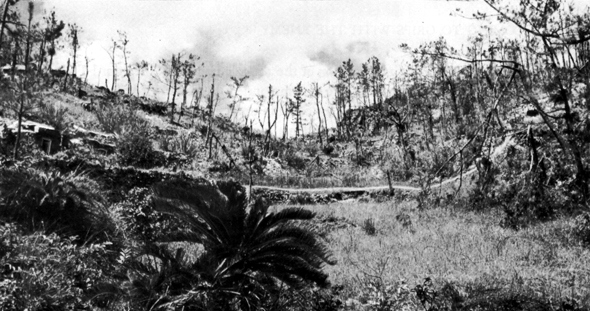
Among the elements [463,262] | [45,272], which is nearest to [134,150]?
[45,272]

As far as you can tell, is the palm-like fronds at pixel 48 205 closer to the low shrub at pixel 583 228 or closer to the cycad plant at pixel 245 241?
the cycad plant at pixel 245 241

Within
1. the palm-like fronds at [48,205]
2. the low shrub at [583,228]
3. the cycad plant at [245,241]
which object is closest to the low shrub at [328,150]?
the low shrub at [583,228]

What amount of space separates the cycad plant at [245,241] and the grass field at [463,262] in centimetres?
145

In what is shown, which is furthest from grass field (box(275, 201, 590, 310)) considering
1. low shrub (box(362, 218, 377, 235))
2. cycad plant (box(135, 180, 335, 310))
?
cycad plant (box(135, 180, 335, 310))

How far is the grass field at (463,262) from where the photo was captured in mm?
7031

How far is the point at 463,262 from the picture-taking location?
882cm

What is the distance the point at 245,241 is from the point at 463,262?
4.76 m

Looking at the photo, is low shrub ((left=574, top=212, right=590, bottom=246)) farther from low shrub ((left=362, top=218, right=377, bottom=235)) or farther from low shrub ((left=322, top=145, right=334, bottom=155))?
low shrub ((left=322, top=145, right=334, bottom=155))

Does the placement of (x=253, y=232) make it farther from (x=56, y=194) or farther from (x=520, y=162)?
(x=520, y=162)

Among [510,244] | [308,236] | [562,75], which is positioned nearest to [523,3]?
[562,75]

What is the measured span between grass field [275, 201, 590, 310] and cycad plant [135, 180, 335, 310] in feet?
4.75

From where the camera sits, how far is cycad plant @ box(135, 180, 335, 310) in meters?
5.95

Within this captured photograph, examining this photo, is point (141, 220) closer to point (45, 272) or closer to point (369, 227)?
point (45, 272)

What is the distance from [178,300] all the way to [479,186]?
1010 centimetres
